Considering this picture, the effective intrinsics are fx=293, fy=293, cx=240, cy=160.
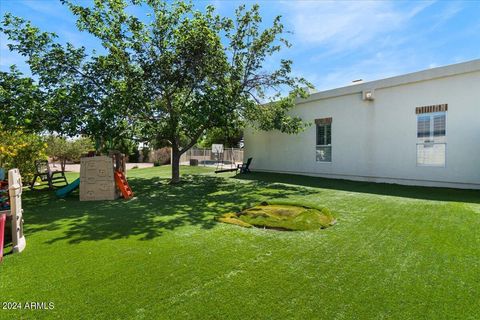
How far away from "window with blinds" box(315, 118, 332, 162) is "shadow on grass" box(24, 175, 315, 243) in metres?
4.08

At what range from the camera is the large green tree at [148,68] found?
29.9 ft

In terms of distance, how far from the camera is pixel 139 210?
6.93m

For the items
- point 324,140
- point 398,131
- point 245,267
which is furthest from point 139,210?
point 398,131

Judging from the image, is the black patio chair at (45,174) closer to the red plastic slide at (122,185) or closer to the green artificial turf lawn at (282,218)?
the red plastic slide at (122,185)

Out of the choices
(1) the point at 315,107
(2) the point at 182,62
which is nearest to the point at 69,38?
(2) the point at 182,62

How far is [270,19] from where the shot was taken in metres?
11.9

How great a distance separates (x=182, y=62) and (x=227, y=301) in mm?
9172

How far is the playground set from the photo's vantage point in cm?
851

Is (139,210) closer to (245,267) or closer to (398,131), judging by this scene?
(245,267)

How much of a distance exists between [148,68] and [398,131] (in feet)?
30.6

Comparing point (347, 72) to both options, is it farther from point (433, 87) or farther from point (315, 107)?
point (433, 87)

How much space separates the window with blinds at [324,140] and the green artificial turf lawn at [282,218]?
7079mm

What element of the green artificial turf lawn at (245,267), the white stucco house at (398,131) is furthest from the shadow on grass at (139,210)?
the white stucco house at (398,131)

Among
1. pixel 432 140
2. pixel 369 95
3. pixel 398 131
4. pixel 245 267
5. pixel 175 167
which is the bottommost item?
pixel 245 267
